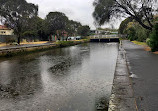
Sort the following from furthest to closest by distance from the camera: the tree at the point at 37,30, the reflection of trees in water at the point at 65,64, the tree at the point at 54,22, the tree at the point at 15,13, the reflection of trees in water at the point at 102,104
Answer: the tree at the point at 54,22 → the tree at the point at 37,30 → the tree at the point at 15,13 → the reflection of trees in water at the point at 65,64 → the reflection of trees in water at the point at 102,104

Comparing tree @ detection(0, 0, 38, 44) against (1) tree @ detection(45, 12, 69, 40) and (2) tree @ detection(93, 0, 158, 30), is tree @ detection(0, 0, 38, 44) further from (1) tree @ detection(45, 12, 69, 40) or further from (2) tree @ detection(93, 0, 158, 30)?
(2) tree @ detection(93, 0, 158, 30)

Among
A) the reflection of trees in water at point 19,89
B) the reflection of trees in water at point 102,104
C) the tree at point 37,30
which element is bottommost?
the reflection of trees in water at point 19,89

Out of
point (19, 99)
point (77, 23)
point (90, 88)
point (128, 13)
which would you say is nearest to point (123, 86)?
point (90, 88)

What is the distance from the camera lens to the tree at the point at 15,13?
3625cm

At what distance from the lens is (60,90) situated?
6.98 metres

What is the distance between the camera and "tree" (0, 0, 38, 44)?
36250 mm

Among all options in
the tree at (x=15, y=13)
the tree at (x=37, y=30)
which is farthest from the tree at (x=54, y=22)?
the tree at (x=15, y=13)

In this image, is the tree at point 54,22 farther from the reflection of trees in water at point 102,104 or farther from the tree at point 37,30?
the reflection of trees in water at point 102,104

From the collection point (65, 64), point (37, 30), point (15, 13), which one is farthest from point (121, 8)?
point (37, 30)

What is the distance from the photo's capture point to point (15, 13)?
122ft

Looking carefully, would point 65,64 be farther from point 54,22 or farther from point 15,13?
point 54,22

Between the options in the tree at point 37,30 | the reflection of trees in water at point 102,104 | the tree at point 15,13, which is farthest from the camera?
the tree at point 37,30

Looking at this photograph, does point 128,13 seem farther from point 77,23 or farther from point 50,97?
point 77,23

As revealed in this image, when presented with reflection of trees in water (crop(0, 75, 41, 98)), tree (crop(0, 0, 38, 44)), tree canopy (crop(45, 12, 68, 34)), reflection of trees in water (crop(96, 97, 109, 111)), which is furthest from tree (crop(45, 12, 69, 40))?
reflection of trees in water (crop(96, 97, 109, 111))
